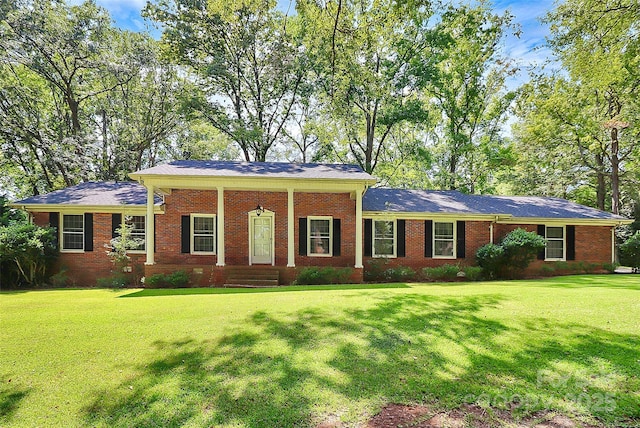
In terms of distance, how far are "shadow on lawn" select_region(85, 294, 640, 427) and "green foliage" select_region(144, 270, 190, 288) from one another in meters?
6.82

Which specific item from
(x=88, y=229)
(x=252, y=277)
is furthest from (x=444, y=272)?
(x=88, y=229)

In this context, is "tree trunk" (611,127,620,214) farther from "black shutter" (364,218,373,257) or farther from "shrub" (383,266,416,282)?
"black shutter" (364,218,373,257)

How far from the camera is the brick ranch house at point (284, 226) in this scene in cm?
1327

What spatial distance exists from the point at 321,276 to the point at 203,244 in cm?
549

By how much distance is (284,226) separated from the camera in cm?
1399

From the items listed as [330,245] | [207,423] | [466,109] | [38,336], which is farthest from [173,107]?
[207,423]

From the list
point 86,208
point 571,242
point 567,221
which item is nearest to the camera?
point 86,208

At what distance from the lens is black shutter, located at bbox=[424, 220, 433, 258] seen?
46.6ft

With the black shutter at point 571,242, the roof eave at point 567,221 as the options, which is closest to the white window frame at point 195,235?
the roof eave at point 567,221

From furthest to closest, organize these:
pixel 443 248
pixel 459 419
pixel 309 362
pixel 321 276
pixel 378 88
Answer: pixel 378 88, pixel 443 248, pixel 321 276, pixel 309 362, pixel 459 419

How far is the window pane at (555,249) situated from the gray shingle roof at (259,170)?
957 centimetres

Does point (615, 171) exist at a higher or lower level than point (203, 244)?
higher

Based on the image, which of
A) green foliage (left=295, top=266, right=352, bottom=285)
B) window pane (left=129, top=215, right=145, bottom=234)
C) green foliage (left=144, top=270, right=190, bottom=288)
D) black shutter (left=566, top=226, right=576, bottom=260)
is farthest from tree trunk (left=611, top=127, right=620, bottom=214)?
window pane (left=129, top=215, right=145, bottom=234)

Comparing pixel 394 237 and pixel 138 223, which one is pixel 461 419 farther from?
pixel 138 223
